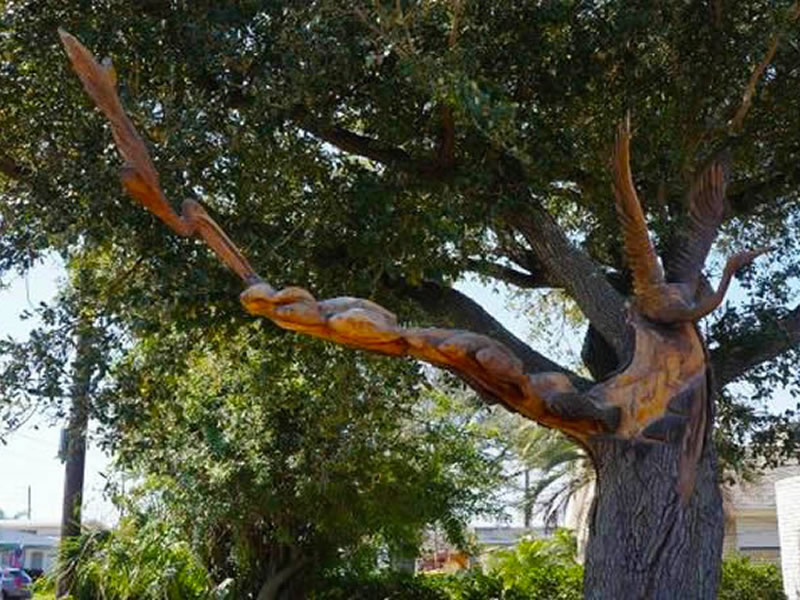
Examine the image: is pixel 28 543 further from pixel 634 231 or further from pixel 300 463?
pixel 634 231

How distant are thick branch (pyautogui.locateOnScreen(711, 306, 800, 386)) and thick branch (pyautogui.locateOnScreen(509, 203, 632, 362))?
4.17 feet

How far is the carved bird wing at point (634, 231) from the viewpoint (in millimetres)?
7695

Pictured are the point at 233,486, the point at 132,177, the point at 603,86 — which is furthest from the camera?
the point at 233,486

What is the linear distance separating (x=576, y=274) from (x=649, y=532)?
2.22m

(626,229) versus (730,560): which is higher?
(626,229)

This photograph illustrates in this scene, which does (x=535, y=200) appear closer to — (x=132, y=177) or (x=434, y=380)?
(x=132, y=177)

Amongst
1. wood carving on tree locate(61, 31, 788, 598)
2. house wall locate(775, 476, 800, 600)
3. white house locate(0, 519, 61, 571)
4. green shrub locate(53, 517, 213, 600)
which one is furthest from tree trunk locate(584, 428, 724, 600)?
white house locate(0, 519, 61, 571)

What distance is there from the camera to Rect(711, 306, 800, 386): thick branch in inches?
368

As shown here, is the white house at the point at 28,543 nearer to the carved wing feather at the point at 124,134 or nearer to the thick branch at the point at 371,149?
the thick branch at the point at 371,149

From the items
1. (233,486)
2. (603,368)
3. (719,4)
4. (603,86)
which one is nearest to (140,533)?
(233,486)

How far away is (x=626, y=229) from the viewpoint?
7.98m

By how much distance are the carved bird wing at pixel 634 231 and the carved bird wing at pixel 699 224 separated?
58cm

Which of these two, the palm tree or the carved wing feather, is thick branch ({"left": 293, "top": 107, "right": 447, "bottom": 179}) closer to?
the carved wing feather

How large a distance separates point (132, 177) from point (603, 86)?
454 cm
